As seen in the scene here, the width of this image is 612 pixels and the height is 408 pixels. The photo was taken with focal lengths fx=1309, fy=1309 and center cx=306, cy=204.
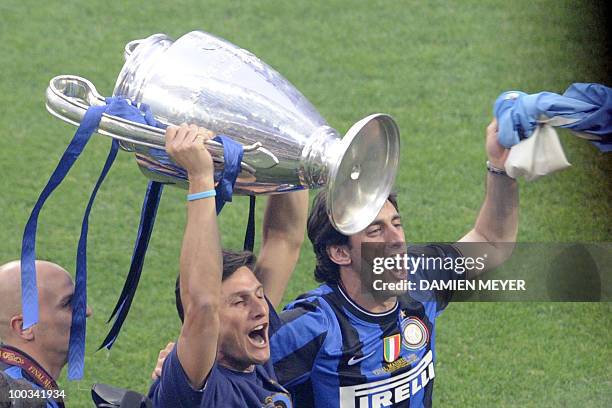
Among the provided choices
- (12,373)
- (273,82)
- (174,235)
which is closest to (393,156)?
(273,82)

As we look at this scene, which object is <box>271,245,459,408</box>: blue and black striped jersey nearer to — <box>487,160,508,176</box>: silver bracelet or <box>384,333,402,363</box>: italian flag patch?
<box>384,333,402,363</box>: italian flag patch

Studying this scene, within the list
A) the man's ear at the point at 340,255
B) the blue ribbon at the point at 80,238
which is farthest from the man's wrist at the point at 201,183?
the man's ear at the point at 340,255

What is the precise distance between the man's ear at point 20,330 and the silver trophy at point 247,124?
1.94ft

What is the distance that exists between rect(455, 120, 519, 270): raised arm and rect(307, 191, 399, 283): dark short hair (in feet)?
0.94

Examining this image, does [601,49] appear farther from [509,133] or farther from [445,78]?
[509,133]

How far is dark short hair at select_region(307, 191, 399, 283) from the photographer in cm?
385

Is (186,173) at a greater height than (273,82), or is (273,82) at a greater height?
(273,82)

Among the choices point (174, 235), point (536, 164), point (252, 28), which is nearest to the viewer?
point (536, 164)

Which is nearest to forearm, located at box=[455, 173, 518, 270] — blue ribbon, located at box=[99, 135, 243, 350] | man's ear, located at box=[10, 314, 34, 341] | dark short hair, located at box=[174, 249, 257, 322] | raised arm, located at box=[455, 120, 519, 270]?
raised arm, located at box=[455, 120, 519, 270]

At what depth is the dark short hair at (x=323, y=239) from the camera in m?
3.85

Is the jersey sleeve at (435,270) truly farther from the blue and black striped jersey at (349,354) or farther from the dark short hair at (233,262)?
the dark short hair at (233,262)

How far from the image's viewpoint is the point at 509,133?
11.6 ft

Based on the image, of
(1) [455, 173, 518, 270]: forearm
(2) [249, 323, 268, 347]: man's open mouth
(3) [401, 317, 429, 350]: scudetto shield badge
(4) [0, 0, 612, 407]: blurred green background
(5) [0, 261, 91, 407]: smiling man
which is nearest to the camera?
(2) [249, 323, 268, 347]: man's open mouth

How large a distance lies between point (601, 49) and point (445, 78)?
936mm
